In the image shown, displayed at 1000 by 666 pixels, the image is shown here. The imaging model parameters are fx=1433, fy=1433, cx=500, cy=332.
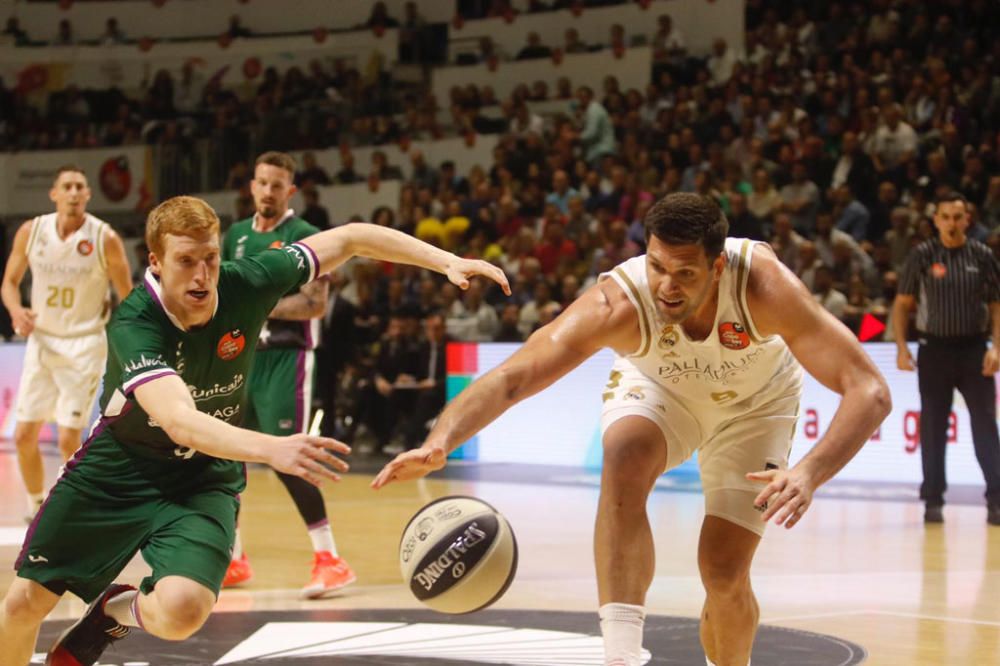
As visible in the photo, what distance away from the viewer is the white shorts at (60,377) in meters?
9.14

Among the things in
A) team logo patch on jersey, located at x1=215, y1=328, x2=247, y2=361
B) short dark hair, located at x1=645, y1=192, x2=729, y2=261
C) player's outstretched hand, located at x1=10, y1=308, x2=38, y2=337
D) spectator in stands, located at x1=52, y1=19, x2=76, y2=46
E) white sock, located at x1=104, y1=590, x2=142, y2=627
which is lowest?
white sock, located at x1=104, y1=590, x2=142, y2=627

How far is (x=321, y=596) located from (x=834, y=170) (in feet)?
32.4

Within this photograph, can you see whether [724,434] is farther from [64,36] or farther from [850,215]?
[64,36]

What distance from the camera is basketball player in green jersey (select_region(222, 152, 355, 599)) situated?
23.7ft

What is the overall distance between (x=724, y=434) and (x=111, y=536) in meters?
2.09

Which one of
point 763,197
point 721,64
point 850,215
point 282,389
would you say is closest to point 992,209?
point 850,215

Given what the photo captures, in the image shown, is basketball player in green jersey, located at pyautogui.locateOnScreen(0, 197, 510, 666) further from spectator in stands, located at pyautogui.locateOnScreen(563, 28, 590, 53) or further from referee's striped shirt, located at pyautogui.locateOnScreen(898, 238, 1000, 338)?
spectator in stands, located at pyautogui.locateOnScreen(563, 28, 590, 53)

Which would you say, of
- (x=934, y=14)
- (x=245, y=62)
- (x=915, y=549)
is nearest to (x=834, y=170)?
(x=934, y=14)

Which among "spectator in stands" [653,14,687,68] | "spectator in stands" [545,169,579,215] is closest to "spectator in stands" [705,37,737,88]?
"spectator in stands" [653,14,687,68]

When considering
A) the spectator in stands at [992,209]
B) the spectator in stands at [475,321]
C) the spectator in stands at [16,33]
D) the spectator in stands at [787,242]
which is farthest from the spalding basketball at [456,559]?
the spectator in stands at [16,33]

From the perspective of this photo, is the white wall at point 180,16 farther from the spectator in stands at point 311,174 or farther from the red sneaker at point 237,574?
the red sneaker at point 237,574

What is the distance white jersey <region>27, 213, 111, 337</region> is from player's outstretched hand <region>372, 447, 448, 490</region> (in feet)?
19.4

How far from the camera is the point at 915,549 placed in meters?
8.52

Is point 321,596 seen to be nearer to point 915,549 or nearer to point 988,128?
point 915,549
